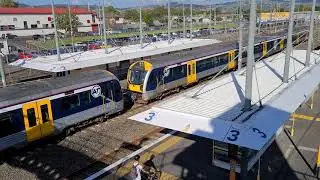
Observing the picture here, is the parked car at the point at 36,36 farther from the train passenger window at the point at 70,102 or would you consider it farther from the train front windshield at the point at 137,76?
the train passenger window at the point at 70,102

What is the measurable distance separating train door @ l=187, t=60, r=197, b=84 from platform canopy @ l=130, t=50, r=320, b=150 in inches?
341

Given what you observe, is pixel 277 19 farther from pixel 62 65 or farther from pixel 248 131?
pixel 248 131

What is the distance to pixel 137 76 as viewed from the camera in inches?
906

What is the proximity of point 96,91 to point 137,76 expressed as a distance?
186 inches

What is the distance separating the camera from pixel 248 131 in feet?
33.9

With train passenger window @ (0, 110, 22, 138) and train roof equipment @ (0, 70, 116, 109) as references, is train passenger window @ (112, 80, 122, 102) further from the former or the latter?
train passenger window @ (0, 110, 22, 138)

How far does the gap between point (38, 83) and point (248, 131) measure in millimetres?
11341

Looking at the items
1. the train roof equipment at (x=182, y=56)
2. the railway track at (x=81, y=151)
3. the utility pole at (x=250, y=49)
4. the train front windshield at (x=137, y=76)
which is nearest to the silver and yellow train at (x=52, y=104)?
the railway track at (x=81, y=151)

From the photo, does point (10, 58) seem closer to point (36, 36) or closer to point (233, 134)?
point (36, 36)

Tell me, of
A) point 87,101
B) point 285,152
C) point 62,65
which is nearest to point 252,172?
point 285,152

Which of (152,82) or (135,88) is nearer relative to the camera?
(152,82)

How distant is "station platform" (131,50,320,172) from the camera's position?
34.4 ft

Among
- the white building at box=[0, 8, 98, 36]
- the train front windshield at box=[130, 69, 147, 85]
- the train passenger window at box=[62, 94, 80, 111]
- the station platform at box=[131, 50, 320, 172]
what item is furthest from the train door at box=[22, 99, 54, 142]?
the white building at box=[0, 8, 98, 36]

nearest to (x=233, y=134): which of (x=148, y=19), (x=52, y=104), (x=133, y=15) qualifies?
(x=52, y=104)
